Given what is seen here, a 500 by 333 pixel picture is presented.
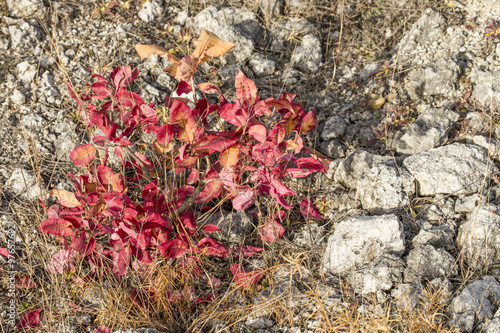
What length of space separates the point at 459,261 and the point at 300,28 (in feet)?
6.67

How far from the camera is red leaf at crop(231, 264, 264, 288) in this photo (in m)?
1.97

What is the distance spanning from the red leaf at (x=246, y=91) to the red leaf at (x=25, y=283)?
4.87 feet

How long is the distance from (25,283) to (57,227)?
1.48ft

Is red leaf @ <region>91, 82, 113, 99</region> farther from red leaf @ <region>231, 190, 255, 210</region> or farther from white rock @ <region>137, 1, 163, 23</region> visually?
white rock @ <region>137, 1, 163, 23</region>

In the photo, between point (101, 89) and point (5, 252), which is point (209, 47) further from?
point (5, 252)

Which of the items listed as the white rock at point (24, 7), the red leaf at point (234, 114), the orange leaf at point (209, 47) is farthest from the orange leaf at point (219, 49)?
the white rock at point (24, 7)

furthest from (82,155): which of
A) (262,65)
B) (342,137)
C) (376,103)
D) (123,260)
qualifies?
(376,103)

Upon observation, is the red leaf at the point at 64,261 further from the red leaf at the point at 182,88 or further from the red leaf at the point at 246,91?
the red leaf at the point at 246,91

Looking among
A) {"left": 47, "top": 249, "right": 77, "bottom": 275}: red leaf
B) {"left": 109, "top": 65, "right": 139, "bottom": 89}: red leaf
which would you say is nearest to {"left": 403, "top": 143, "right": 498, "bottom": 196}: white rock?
{"left": 109, "top": 65, "right": 139, "bottom": 89}: red leaf

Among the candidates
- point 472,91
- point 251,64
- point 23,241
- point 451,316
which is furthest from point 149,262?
point 472,91

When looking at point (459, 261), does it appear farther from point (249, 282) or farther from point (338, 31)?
point (338, 31)

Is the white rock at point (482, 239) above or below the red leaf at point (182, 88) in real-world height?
below

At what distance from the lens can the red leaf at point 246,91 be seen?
1867 mm

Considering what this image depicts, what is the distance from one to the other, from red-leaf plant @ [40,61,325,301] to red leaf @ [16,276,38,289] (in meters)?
0.18
